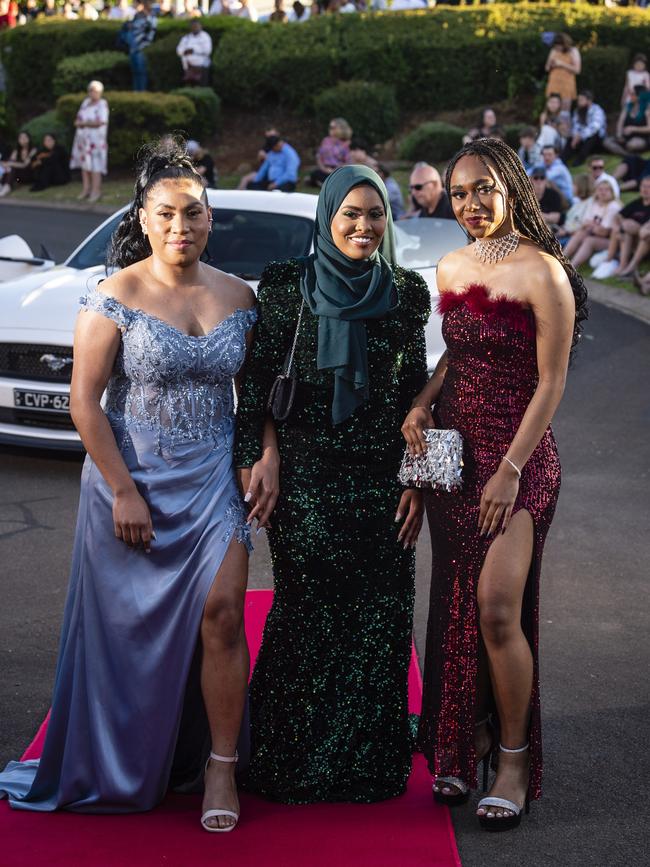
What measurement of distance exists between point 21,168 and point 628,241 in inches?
551

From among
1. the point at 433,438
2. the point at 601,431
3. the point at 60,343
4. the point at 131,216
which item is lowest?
the point at 601,431

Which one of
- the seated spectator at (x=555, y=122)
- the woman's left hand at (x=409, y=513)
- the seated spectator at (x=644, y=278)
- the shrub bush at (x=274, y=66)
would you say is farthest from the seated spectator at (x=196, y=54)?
the woman's left hand at (x=409, y=513)

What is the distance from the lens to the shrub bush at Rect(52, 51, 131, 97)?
26594 millimetres

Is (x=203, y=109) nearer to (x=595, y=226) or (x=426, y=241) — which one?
(x=595, y=226)

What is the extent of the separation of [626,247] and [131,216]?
11.9 meters

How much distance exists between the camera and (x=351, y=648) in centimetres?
425

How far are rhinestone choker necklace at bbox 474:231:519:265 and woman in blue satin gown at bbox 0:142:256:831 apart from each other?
2.67 ft

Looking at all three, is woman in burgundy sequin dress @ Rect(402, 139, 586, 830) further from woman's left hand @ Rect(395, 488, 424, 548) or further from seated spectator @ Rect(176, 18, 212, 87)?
seated spectator @ Rect(176, 18, 212, 87)

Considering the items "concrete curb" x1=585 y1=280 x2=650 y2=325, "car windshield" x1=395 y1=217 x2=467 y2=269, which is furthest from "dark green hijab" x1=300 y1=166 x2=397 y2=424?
"concrete curb" x1=585 y1=280 x2=650 y2=325

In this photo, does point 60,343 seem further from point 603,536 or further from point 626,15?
point 626,15

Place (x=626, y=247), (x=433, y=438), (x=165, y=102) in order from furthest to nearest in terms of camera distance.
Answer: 1. (x=165, y=102)
2. (x=626, y=247)
3. (x=433, y=438)

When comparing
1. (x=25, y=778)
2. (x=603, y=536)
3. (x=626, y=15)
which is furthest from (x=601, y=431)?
(x=626, y=15)

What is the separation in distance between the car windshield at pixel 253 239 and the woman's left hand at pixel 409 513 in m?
4.20

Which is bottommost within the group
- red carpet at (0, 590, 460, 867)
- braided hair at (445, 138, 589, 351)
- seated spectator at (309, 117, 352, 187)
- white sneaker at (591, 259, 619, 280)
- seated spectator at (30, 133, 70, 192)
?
seated spectator at (30, 133, 70, 192)
